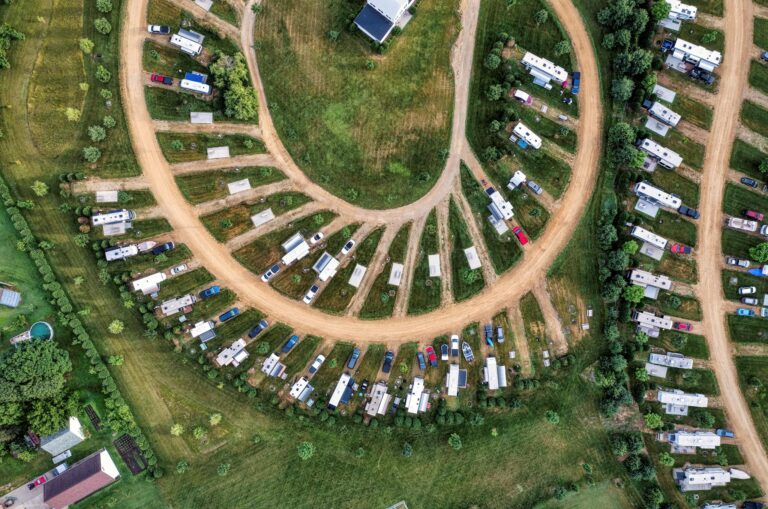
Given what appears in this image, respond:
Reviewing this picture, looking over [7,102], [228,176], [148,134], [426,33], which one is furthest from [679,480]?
[7,102]

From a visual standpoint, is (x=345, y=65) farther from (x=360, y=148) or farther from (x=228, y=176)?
(x=228, y=176)

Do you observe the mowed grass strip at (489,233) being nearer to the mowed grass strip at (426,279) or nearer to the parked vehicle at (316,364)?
the mowed grass strip at (426,279)

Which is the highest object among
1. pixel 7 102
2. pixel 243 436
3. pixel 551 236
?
pixel 7 102

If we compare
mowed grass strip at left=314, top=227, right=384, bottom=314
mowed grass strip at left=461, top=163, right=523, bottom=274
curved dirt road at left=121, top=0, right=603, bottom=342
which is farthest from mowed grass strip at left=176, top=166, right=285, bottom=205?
mowed grass strip at left=461, top=163, right=523, bottom=274

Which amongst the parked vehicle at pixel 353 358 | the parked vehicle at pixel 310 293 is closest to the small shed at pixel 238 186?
the parked vehicle at pixel 310 293

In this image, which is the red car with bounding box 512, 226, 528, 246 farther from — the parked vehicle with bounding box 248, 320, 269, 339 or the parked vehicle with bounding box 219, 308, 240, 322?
the parked vehicle with bounding box 219, 308, 240, 322

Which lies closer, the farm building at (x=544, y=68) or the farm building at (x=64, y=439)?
the farm building at (x=64, y=439)
